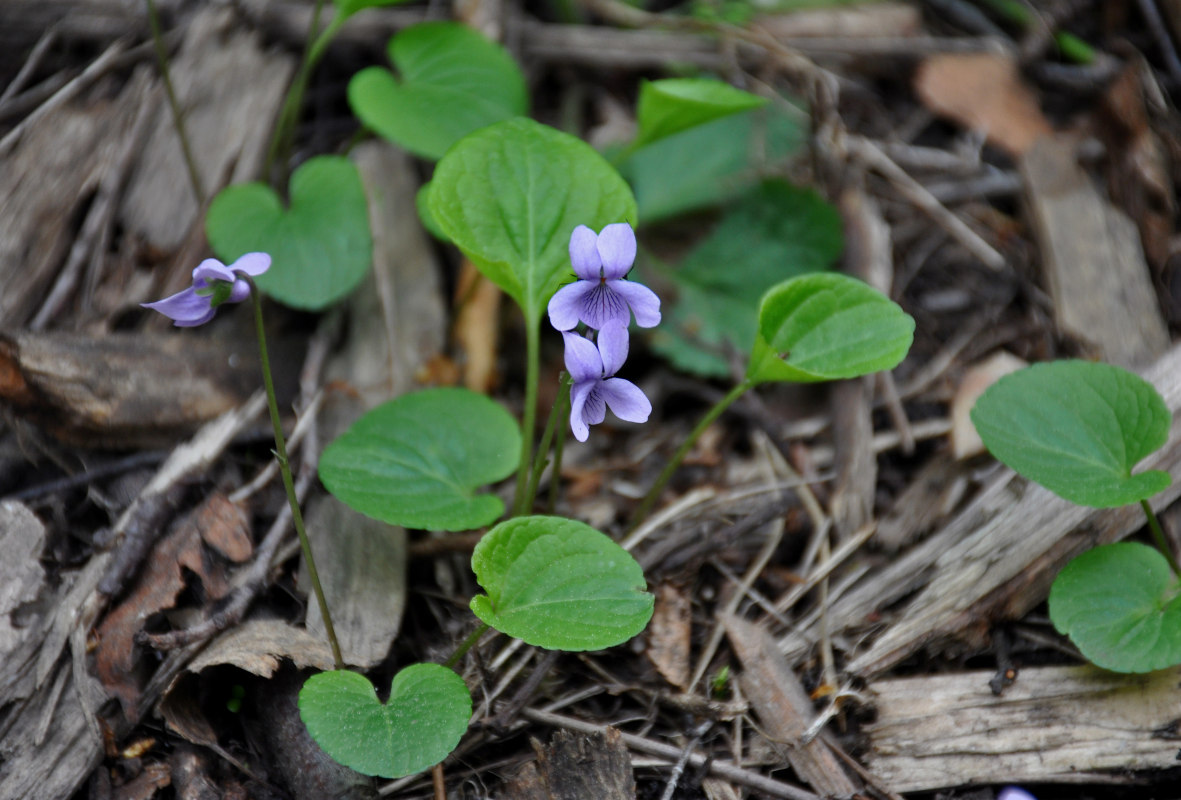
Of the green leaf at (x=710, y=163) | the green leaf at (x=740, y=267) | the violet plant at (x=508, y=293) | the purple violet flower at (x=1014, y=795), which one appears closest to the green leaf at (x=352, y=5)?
the violet plant at (x=508, y=293)

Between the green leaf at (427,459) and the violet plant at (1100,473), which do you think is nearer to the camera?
the violet plant at (1100,473)

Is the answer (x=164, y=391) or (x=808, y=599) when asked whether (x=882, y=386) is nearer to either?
(x=808, y=599)

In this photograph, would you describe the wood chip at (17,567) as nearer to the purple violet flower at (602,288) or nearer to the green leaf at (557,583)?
the green leaf at (557,583)

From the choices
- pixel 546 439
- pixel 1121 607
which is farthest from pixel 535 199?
pixel 1121 607

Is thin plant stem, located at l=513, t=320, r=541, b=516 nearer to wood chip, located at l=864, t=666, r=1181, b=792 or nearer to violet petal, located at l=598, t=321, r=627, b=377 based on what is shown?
violet petal, located at l=598, t=321, r=627, b=377

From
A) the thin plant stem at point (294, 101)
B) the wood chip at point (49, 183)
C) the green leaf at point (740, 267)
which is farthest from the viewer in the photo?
the green leaf at point (740, 267)

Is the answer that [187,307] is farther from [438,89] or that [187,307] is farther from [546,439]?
[438,89]

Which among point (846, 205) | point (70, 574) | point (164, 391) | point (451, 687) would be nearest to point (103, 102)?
point (164, 391)
